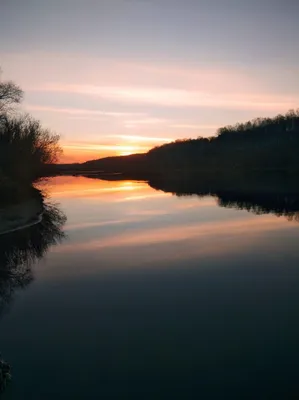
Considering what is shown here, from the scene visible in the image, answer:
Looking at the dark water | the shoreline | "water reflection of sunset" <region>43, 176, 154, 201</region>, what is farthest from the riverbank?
"water reflection of sunset" <region>43, 176, 154, 201</region>

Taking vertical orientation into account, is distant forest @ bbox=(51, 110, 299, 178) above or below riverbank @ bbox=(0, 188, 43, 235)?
above

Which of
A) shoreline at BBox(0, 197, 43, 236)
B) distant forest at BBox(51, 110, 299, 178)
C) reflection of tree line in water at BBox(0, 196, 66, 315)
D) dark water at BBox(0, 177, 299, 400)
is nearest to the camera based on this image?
dark water at BBox(0, 177, 299, 400)

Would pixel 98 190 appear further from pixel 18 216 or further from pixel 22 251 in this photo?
pixel 22 251

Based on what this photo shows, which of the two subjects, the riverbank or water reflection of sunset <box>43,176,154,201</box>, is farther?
water reflection of sunset <box>43,176,154,201</box>

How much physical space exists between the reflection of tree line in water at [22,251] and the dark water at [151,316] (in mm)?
97

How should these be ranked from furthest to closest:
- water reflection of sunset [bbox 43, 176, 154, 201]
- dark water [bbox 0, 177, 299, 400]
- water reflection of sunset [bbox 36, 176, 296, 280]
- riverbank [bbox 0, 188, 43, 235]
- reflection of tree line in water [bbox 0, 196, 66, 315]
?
1. water reflection of sunset [bbox 43, 176, 154, 201]
2. riverbank [bbox 0, 188, 43, 235]
3. water reflection of sunset [bbox 36, 176, 296, 280]
4. reflection of tree line in water [bbox 0, 196, 66, 315]
5. dark water [bbox 0, 177, 299, 400]

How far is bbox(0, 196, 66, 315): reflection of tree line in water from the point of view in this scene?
1609 centimetres

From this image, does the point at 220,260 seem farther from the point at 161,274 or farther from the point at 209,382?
the point at 209,382

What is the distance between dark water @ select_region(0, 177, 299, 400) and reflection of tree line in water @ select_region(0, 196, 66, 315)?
97 millimetres

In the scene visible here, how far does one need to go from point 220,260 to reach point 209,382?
1093 cm

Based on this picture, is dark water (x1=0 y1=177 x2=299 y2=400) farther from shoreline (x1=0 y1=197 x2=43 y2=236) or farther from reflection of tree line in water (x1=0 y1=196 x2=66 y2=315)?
shoreline (x1=0 y1=197 x2=43 y2=236)

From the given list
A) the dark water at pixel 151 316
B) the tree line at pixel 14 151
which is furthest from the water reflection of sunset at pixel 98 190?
the dark water at pixel 151 316

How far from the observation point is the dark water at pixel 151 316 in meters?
8.98

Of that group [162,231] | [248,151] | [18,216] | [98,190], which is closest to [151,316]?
[162,231]
